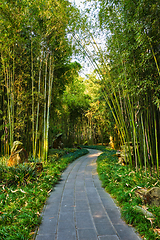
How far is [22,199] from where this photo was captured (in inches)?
89.0

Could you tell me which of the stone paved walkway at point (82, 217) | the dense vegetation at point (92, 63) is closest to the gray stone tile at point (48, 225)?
the stone paved walkway at point (82, 217)

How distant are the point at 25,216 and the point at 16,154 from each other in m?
2.10

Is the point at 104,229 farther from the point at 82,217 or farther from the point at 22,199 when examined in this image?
the point at 22,199

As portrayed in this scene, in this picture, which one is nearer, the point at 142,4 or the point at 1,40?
the point at 142,4

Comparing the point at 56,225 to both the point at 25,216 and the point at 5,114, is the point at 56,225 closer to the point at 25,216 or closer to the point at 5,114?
the point at 25,216

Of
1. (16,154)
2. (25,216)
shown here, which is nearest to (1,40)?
(16,154)

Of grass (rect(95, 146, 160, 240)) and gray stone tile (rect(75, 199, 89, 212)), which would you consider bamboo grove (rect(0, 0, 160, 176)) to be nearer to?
grass (rect(95, 146, 160, 240))

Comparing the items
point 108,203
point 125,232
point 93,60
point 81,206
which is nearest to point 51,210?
point 81,206

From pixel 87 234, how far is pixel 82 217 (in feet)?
1.08

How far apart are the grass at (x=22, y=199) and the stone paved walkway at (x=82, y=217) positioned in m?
0.12

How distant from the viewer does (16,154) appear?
145 inches

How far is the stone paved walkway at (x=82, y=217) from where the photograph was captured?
1.55m

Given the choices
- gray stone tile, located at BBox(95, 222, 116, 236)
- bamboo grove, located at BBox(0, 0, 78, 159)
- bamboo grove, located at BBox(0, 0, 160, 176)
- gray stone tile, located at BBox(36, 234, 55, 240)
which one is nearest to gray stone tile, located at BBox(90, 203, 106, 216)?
gray stone tile, located at BBox(95, 222, 116, 236)

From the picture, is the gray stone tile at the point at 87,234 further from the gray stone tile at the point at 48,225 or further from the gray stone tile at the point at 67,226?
the gray stone tile at the point at 48,225
